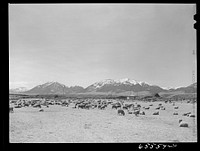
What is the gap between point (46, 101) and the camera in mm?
7289

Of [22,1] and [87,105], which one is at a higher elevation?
[22,1]

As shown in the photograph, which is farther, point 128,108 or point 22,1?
point 128,108

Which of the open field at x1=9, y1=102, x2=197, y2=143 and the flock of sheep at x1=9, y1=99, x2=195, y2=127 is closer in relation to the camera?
the open field at x1=9, y1=102, x2=197, y2=143

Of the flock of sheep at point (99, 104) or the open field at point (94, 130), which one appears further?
the flock of sheep at point (99, 104)

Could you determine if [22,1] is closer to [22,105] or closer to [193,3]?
[193,3]

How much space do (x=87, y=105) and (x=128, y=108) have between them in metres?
1.69

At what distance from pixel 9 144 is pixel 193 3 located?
4.55 feet

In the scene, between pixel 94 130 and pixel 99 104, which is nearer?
pixel 94 130
